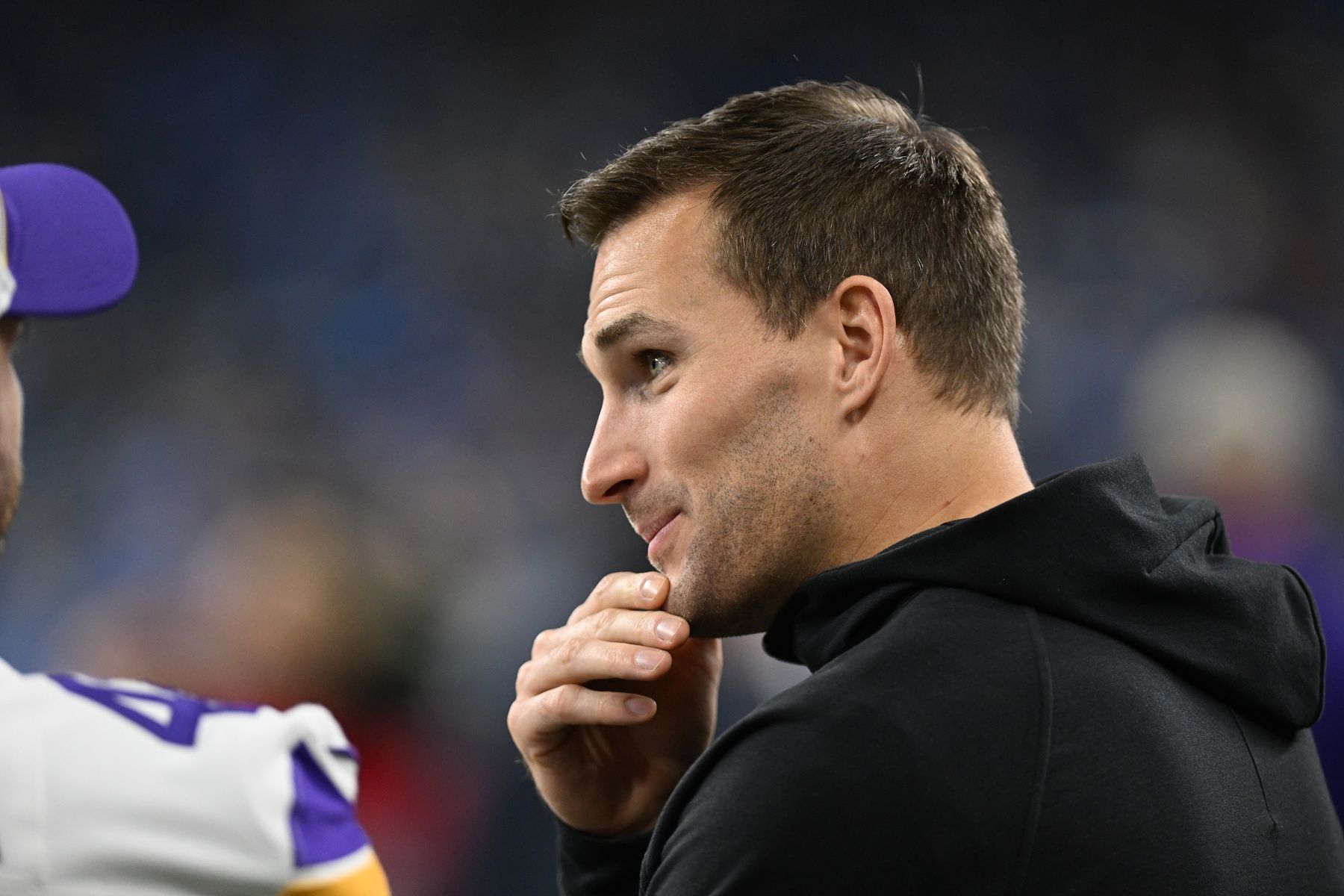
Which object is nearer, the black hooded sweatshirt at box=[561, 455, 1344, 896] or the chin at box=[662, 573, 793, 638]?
the black hooded sweatshirt at box=[561, 455, 1344, 896]

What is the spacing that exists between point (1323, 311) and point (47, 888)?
15.9 ft

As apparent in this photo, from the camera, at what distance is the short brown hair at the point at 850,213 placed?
4.45 ft

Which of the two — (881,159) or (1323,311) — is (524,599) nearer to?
(881,159)

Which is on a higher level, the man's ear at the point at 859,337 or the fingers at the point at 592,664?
the man's ear at the point at 859,337

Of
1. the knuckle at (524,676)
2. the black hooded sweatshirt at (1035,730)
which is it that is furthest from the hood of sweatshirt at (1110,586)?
the knuckle at (524,676)

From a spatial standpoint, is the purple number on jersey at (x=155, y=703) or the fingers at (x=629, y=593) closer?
the purple number on jersey at (x=155, y=703)

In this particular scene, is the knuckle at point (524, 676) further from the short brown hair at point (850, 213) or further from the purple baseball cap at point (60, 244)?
the purple baseball cap at point (60, 244)

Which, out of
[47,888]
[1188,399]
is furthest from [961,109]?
[47,888]

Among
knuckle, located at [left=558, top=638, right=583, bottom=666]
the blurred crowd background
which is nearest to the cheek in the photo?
knuckle, located at [left=558, top=638, right=583, bottom=666]

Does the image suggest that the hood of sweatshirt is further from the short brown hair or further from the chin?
the short brown hair

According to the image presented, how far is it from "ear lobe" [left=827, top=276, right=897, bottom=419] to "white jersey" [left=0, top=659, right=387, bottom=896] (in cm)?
78

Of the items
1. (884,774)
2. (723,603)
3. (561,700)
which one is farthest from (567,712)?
(884,774)

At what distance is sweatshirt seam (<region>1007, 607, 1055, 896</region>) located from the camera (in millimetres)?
941

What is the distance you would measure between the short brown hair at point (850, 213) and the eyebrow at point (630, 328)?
0.31ft
